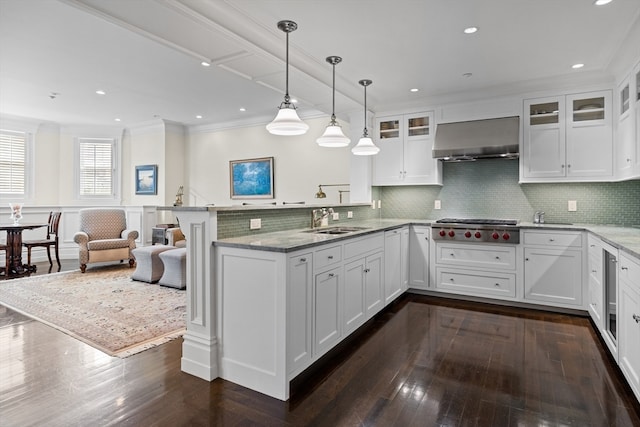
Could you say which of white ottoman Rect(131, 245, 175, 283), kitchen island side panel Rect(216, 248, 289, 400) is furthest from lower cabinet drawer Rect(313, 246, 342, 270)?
white ottoman Rect(131, 245, 175, 283)

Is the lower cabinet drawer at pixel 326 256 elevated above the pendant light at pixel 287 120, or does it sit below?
below

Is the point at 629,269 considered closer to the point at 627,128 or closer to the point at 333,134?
the point at 627,128

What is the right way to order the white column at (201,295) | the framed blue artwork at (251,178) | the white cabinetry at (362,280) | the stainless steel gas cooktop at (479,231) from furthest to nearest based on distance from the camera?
1. the framed blue artwork at (251,178)
2. the stainless steel gas cooktop at (479,231)
3. the white cabinetry at (362,280)
4. the white column at (201,295)

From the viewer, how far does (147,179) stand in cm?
781

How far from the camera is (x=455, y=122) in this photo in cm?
463

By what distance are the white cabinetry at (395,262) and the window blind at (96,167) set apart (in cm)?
694

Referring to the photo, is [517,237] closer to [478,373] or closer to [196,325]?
[478,373]

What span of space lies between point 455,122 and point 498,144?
687mm

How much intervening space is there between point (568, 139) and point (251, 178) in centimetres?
510

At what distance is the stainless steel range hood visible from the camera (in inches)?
164

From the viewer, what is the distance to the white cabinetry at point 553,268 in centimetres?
373

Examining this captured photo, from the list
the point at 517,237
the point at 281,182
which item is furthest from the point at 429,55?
the point at 281,182

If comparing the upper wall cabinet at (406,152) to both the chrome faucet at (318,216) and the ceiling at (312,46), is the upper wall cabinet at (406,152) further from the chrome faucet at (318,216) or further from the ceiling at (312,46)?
the chrome faucet at (318,216)

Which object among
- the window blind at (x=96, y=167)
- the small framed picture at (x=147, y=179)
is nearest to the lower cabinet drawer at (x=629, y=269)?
the small framed picture at (x=147, y=179)
